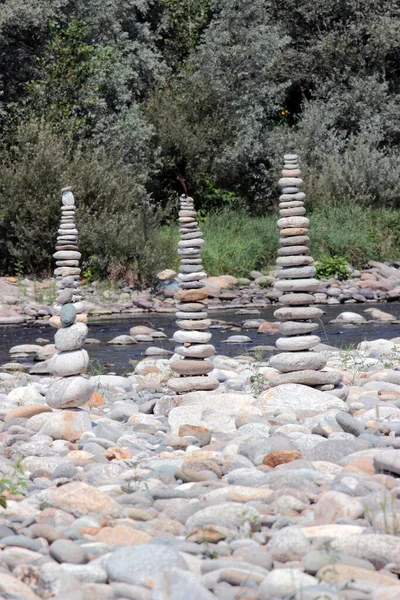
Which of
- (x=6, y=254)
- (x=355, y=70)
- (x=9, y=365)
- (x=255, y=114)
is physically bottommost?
(x=9, y=365)

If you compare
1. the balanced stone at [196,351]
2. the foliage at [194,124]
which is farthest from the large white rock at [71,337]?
the foliage at [194,124]

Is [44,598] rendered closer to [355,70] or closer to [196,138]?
[196,138]

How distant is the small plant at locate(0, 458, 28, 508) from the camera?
485cm

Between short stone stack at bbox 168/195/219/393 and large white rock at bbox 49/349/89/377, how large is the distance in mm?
1596

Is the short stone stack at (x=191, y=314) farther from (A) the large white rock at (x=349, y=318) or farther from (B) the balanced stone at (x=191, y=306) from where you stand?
(A) the large white rock at (x=349, y=318)

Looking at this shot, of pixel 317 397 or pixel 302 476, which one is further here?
pixel 317 397

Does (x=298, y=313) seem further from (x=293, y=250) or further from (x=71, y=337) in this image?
(x=71, y=337)

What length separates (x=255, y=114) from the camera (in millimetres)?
28781

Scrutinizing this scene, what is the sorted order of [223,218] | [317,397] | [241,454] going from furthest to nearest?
[223,218]
[317,397]
[241,454]

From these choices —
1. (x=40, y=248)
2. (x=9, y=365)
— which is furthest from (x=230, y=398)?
(x=40, y=248)

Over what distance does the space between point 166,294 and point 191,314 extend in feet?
40.7

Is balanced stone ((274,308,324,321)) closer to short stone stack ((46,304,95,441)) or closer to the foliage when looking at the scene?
short stone stack ((46,304,95,441))

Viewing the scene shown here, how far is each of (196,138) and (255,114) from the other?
2.26 meters

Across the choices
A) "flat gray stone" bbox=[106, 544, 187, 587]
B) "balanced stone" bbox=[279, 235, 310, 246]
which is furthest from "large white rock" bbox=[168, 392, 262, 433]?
"flat gray stone" bbox=[106, 544, 187, 587]
